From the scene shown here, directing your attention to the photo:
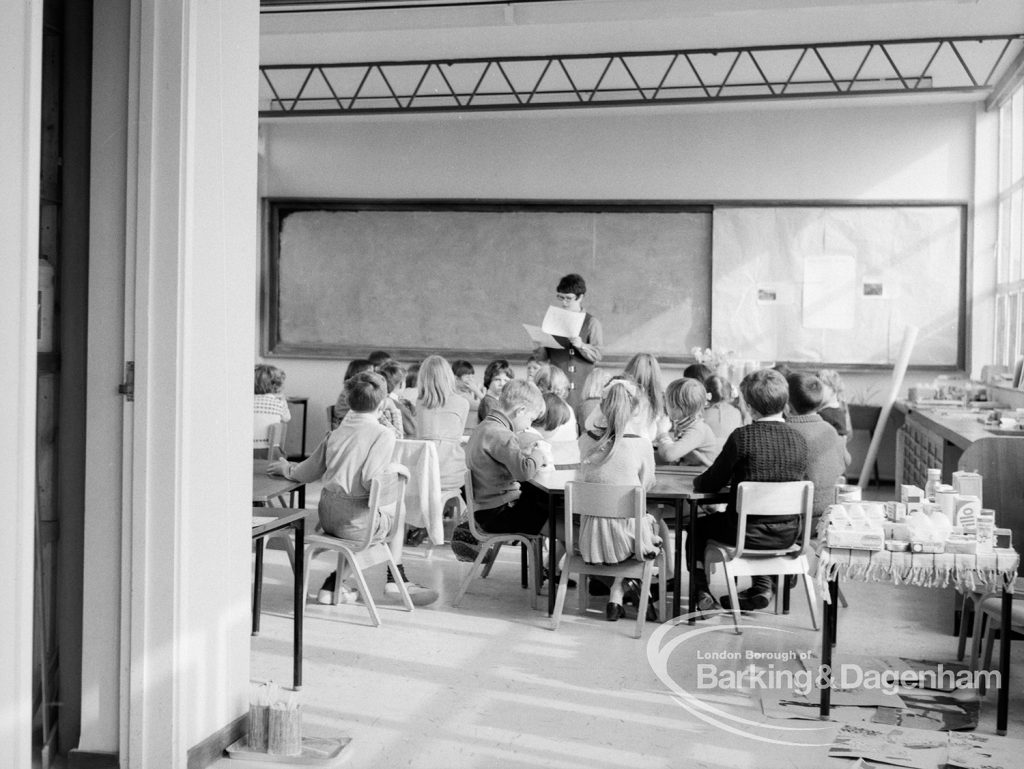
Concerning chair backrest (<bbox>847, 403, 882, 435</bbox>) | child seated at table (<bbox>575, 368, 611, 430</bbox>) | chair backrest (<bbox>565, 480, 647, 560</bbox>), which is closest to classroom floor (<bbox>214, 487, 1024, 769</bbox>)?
chair backrest (<bbox>565, 480, 647, 560</bbox>)

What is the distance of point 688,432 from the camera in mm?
5234

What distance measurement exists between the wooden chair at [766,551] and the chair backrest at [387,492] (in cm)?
138

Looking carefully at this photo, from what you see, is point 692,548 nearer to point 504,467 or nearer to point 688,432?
point 688,432

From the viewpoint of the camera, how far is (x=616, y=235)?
364 inches

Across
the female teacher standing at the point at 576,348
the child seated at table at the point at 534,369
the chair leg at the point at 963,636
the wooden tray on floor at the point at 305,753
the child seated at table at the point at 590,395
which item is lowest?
the wooden tray on floor at the point at 305,753

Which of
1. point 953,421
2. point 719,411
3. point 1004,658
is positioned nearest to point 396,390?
point 719,411

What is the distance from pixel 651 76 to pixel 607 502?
17.3 ft

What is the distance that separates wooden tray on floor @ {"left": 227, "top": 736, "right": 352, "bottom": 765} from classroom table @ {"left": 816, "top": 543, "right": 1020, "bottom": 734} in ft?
5.17

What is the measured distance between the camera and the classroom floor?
3.14 m

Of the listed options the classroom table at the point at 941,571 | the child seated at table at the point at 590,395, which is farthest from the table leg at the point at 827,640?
the child seated at table at the point at 590,395

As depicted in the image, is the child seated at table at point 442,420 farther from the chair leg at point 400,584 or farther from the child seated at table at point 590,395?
the chair leg at point 400,584

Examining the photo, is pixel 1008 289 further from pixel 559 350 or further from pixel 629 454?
pixel 629 454

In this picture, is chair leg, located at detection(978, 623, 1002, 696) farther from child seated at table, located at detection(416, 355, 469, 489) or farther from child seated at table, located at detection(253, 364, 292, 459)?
child seated at table, located at detection(253, 364, 292, 459)

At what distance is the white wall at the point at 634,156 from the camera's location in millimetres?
8797
